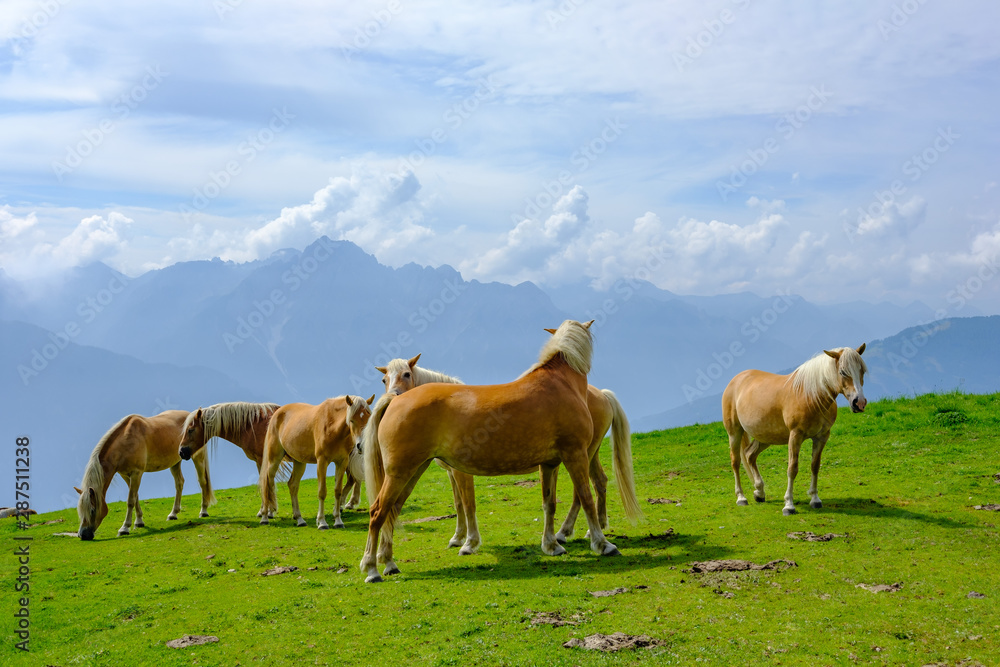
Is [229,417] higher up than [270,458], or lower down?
higher up

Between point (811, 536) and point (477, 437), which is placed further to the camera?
point (811, 536)

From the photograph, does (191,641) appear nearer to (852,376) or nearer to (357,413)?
(357,413)

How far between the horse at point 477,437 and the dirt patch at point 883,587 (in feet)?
11.0

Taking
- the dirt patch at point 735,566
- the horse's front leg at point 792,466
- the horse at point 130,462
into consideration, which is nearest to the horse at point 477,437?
the dirt patch at point 735,566

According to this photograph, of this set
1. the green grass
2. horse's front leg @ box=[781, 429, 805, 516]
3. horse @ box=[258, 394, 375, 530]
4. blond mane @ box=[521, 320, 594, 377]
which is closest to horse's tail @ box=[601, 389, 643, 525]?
the green grass

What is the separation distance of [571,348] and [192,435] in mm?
10931

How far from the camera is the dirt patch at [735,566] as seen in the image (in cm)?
906

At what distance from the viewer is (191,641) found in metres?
7.96

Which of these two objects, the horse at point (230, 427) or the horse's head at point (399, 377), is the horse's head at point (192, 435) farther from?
the horse's head at point (399, 377)

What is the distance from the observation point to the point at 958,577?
8375mm

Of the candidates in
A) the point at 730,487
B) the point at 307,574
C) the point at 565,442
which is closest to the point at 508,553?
the point at 565,442

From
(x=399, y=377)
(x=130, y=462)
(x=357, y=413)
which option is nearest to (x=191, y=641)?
(x=399, y=377)

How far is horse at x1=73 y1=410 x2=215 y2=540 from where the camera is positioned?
15266 mm

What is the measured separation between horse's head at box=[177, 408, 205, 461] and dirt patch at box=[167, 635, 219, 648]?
31.2 feet
